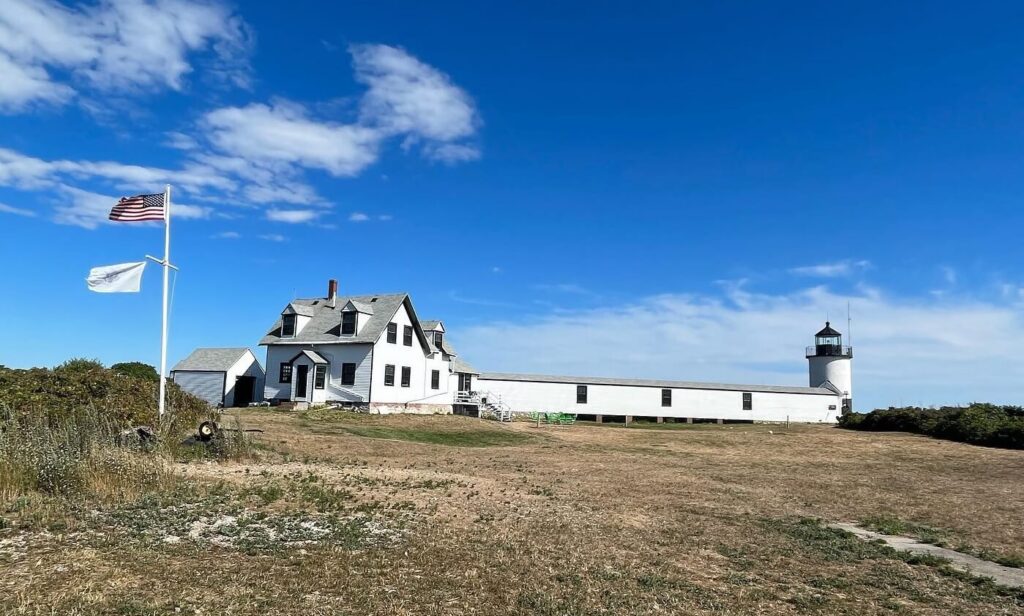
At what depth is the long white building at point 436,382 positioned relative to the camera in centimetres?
4116

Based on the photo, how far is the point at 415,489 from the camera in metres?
13.5

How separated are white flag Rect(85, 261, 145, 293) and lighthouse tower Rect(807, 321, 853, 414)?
2177 inches

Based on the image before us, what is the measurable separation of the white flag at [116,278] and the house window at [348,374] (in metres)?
23.6

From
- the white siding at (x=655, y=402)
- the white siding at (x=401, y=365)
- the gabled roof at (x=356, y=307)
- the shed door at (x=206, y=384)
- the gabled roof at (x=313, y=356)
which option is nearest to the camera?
the gabled roof at (x=313, y=356)

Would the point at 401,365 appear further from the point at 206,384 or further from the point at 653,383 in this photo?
the point at 653,383

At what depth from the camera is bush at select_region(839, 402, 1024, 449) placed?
115 ft

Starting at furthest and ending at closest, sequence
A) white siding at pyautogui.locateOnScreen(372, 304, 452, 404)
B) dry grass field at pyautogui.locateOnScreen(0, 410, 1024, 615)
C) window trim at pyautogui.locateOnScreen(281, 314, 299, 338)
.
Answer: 1. window trim at pyautogui.locateOnScreen(281, 314, 299, 338)
2. white siding at pyautogui.locateOnScreen(372, 304, 452, 404)
3. dry grass field at pyautogui.locateOnScreen(0, 410, 1024, 615)

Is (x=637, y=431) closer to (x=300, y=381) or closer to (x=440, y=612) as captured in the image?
(x=300, y=381)

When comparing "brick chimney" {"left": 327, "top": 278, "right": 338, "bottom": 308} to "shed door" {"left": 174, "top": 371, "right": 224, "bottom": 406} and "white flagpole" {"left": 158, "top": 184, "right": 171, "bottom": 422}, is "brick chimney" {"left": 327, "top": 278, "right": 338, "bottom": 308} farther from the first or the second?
"white flagpole" {"left": 158, "top": 184, "right": 171, "bottom": 422}

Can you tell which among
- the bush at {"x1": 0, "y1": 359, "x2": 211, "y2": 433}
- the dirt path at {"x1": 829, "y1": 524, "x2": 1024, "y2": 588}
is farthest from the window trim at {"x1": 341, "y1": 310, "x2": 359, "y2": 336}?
the dirt path at {"x1": 829, "y1": 524, "x2": 1024, "y2": 588}

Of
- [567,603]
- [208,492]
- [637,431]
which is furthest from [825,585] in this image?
[637,431]

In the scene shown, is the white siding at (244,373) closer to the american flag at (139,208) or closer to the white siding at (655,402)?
the white siding at (655,402)

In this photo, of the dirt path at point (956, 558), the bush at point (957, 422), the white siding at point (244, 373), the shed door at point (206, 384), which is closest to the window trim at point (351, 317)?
the white siding at point (244, 373)

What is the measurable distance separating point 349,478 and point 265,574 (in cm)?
732
